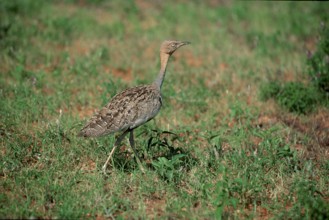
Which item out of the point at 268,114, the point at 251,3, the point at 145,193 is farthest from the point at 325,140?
the point at 251,3

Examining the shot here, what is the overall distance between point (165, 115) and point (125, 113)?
1.86m

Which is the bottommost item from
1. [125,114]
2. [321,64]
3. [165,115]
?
[165,115]

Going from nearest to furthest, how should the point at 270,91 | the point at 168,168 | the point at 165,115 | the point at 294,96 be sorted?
1. the point at 168,168
2. the point at 165,115
3. the point at 294,96
4. the point at 270,91

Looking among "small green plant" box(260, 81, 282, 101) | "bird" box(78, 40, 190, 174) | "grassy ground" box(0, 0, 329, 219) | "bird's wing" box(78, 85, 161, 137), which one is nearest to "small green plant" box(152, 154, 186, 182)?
"grassy ground" box(0, 0, 329, 219)

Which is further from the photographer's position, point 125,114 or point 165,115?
point 165,115

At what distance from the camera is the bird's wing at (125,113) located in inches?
209

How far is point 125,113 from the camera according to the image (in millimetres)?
5438

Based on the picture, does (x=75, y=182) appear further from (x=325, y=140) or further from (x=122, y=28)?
(x=122, y=28)

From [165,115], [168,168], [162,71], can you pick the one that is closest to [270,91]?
[165,115]

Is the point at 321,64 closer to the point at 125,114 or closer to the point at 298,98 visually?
the point at 298,98

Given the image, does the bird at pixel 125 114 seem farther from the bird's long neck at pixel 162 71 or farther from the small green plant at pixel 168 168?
the small green plant at pixel 168 168

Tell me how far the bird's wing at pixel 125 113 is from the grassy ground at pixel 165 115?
363 mm

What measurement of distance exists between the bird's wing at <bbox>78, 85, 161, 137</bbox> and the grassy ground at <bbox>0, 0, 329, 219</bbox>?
1.19ft

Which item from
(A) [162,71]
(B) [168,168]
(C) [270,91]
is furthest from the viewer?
(C) [270,91]
